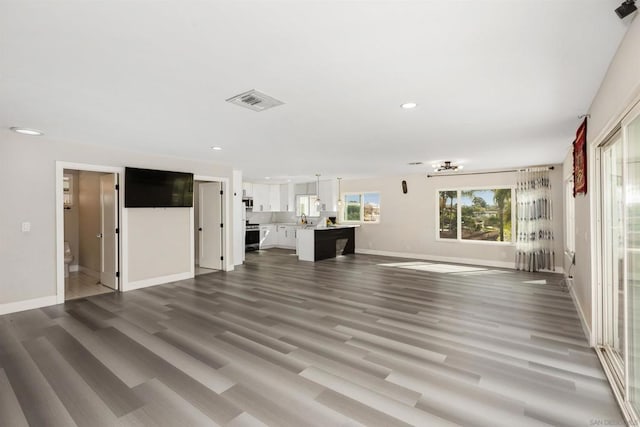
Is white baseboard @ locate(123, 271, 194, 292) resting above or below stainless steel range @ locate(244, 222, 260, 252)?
below

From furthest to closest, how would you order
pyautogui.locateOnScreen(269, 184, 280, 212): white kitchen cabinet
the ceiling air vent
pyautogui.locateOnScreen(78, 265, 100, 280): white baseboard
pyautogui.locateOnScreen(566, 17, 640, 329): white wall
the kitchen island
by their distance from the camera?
1. pyautogui.locateOnScreen(269, 184, 280, 212): white kitchen cabinet
2. the kitchen island
3. pyautogui.locateOnScreen(78, 265, 100, 280): white baseboard
4. the ceiling air vent
5. pyautogui.locateOnScreen(566, 17, 640, 329): white wall

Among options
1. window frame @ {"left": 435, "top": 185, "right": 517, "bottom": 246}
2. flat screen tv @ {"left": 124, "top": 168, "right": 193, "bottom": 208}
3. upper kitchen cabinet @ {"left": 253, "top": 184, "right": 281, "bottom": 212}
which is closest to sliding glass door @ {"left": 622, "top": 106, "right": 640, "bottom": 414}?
window frame @ {"left": 435, "top": 185, "right": 517, "bottom": 246}

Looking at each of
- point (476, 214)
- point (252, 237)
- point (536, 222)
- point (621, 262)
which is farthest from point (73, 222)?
point (536, 222)

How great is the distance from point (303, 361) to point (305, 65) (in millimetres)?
2463

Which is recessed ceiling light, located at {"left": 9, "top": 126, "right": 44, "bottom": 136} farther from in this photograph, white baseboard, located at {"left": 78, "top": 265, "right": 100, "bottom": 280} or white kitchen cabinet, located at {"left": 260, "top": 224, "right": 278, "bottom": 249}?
white kitchen cabinet, located at {"left": 260, "top": 224, "right": 278, "bottom": 249}

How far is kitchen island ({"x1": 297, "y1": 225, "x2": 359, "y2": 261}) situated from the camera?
8422 mm

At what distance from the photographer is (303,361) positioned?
2762mm

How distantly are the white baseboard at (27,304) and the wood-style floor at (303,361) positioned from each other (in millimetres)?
222

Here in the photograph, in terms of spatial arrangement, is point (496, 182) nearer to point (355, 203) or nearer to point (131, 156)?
point (355, 203)

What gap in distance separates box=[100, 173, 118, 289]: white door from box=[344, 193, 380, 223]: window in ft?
22.0

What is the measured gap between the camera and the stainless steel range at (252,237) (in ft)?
33.2

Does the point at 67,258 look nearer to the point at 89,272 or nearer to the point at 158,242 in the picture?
the point at 89,272

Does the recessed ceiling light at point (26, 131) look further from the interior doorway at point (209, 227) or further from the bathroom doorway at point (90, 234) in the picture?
the interior doorway at point (209, 227)

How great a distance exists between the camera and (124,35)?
1.81m
